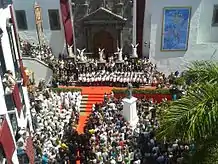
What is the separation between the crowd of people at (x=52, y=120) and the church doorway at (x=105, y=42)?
251 inches

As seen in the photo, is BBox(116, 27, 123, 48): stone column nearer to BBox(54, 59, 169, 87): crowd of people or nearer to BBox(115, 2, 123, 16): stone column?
BBox(115, 2, 123, 16): stone column

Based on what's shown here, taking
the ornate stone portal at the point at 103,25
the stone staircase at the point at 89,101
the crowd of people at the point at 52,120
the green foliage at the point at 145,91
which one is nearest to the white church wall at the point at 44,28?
the ornate stone portal at the point at 103,25

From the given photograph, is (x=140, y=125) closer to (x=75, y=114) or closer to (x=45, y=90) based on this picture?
(x=75, y=114)

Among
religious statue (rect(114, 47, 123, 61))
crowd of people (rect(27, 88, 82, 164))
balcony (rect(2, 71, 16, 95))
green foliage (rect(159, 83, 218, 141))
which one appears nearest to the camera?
green foliage (rect(159, 83, 218, 141))

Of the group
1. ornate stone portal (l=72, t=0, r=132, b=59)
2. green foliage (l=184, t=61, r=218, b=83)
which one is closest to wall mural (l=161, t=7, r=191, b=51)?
ornate stone portal (l=72, t=0, r=132, b=59)

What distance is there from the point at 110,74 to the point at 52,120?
7.95 metres

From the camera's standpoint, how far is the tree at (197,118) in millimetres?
10203

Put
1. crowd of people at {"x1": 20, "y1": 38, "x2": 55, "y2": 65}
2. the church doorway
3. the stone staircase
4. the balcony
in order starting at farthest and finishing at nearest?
the church doorway < crowd of people at {"x1": 20, "y1": 38, "x2": 55, "y2": 65} < the stone staircase < the balcony

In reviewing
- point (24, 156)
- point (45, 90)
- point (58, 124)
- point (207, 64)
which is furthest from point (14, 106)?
point (45, 90)

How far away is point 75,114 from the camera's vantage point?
951 inches

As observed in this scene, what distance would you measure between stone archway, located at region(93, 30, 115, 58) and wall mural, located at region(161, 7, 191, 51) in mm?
4594

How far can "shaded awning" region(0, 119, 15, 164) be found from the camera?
12.9 meters

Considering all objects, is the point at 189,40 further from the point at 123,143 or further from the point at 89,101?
the point at 123,143

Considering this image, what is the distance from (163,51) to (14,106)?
1673cm
